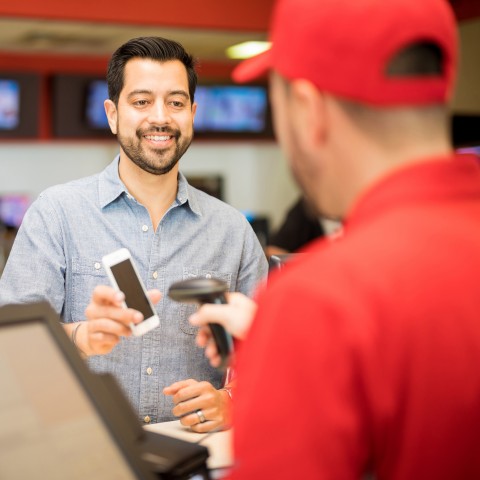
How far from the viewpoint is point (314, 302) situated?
0.80m

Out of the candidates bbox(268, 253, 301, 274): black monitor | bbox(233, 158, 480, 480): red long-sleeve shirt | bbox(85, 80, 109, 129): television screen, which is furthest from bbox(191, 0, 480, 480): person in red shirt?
bbox(85, 80, 109, 129): television screen

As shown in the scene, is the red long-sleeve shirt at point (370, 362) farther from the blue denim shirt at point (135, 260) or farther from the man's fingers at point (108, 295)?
the blue denim shirt at point (135, 260)

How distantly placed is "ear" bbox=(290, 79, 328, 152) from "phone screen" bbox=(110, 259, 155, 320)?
32.4 inches

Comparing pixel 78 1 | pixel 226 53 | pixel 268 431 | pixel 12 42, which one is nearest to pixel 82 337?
pixel 268 431

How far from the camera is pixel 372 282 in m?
0.81

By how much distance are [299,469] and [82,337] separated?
1.18m

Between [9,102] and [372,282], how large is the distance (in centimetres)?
678

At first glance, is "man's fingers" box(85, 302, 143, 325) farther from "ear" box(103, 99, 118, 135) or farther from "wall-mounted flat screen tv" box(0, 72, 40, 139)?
"wall-mounted flat screen tv" box(0, 72, 40, 139)

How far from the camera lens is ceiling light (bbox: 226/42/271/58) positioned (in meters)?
6.94

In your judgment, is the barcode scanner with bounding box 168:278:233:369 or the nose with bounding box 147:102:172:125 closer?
the barcode scanner with bounding box 168:278:233:369

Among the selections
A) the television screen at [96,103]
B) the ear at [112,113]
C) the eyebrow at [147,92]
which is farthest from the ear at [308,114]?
the television screen at [96,103]

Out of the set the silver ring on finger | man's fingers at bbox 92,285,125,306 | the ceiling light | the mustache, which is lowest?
the silver ring on finger

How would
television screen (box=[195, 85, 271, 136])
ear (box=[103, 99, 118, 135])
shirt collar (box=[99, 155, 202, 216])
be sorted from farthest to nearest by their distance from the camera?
television screen (box=[195, 85, 271, 136]) < ear (box=[103, 99, 118, 135]) < shirt collar (box=[99, 155, 202, 216])

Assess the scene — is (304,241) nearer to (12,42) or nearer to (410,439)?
(410,439)
